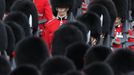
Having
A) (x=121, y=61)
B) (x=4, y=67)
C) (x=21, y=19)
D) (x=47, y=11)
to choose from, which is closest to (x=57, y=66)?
(x=4, y=67)

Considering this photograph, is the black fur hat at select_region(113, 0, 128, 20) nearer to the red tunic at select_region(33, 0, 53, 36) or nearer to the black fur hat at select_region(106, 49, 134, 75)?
the red tunic at select_region(33, 0, 53, 36)

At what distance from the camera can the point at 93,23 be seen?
11.8m

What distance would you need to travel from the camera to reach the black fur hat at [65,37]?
10.7m

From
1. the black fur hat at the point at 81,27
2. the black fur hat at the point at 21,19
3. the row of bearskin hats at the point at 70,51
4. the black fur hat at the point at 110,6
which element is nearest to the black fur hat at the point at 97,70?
the row of bearskin hats at the point at 70,51

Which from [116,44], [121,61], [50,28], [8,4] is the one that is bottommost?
[116,44]

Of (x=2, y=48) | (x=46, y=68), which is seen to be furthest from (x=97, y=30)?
(x=46, y=68)

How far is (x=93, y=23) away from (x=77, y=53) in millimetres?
2347

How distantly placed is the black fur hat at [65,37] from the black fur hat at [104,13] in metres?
1.40

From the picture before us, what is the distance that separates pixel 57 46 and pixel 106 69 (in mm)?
2517

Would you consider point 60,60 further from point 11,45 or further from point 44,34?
point 44,34

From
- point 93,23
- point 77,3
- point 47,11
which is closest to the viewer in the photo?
point 93,23

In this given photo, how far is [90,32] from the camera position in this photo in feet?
38.4

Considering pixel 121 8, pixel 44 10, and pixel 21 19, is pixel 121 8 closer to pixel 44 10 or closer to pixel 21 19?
pixel 44 10

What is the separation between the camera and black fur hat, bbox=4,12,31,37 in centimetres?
1148
